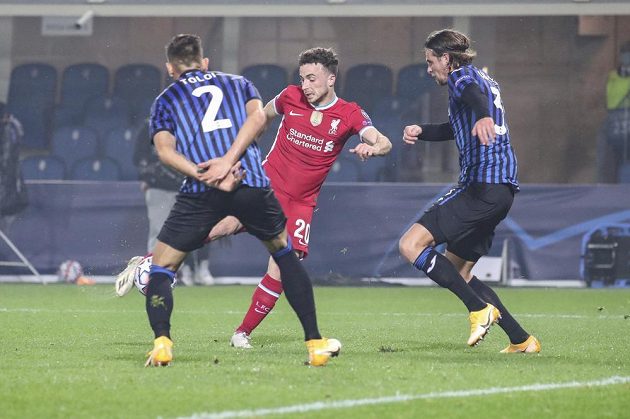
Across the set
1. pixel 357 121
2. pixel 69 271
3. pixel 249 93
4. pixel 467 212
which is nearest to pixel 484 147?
pixel 467 212

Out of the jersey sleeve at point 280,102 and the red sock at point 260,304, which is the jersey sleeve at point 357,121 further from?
the red sock at point 260,304

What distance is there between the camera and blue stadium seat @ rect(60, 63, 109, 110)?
1853 cm

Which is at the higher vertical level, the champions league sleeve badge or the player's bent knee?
the champions league sleeve badge

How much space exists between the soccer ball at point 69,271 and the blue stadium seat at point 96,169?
1.90 meters

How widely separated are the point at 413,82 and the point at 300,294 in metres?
11.9

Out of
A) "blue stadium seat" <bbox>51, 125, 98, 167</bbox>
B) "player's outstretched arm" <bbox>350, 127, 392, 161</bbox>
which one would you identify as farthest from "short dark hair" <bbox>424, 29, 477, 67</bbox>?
"blue stadium seat" <bbox>51, 125, 98, 167</bbox>

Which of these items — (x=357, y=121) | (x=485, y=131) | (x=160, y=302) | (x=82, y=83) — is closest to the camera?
(x=160, y=302)

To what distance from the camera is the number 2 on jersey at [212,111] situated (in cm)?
644

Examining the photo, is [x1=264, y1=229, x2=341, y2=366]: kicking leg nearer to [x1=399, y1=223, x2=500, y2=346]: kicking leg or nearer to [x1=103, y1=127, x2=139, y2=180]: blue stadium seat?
[x1=399, y1=223, x2=500, y2=346]: kicking leg

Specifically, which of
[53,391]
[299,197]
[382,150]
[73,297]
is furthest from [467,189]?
[73,297]

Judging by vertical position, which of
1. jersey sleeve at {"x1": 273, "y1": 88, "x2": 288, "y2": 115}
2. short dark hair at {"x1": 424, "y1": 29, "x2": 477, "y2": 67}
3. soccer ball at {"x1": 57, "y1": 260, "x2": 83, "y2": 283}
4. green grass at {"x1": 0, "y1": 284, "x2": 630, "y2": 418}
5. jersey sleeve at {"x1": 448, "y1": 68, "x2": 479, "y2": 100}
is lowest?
soccer ball at {"x1": 57, "y1": 260, "x2": 83, "y2": 283}

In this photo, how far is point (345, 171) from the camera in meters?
17.9

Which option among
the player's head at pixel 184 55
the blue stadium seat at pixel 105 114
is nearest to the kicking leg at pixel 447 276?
the player's head at pixel 184 55

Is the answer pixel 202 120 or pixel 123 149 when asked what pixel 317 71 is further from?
pixel 123 149
